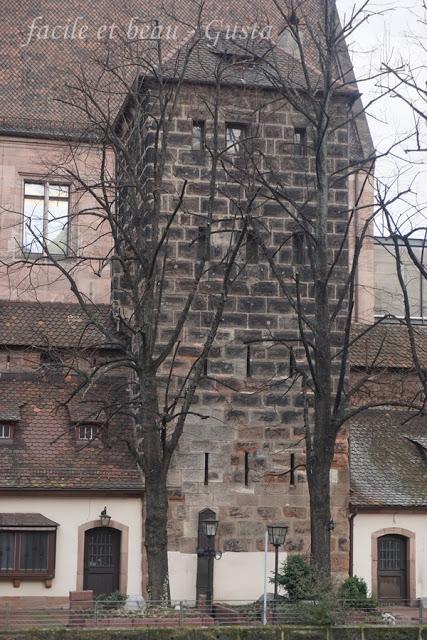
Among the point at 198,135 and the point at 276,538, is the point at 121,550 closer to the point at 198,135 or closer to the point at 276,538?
the point at 276,538

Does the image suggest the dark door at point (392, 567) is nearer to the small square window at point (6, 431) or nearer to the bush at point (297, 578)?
the bush at point (297, 578)

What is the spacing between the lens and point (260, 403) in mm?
28516

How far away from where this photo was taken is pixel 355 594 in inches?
1038

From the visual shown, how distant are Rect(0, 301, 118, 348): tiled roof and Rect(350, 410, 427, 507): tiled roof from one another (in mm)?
6470

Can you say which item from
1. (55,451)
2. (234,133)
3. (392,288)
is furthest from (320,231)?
(392,288)

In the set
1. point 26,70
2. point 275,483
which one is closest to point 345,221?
point 275,483

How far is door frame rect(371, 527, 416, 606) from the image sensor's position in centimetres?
2939

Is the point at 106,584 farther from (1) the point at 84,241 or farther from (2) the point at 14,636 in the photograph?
(1) the point at 84,241

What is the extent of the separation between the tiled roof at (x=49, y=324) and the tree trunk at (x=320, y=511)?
26.6 feet

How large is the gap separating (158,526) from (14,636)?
379 cm

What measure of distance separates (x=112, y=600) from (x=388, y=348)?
11838 millimetres

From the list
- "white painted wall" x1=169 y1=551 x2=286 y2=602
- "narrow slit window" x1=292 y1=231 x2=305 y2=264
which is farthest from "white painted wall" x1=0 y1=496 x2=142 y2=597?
"narrow slit window" x1=292 y1=231 x2=305 y2=264

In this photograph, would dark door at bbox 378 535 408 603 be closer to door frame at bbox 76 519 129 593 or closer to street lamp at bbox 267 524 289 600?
street lamp at bbox 267 524 289 600

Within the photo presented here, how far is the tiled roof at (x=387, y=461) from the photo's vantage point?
29719 millimetres
